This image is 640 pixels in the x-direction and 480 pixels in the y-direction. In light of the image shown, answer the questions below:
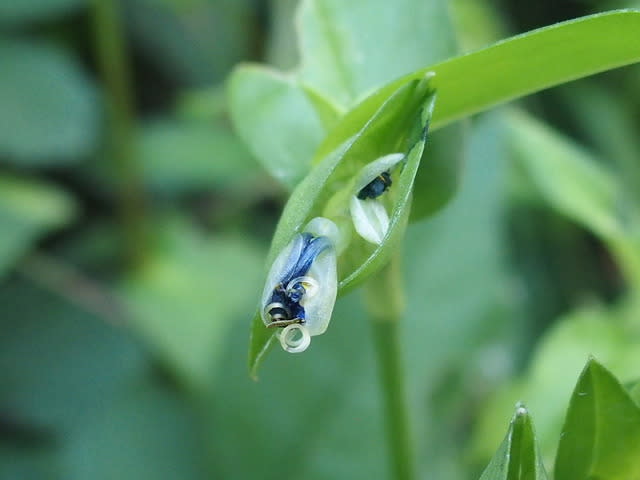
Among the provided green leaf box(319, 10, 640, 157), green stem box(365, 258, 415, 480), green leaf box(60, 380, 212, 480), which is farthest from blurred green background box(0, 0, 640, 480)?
green leaf box(319, 10, 640, 157)

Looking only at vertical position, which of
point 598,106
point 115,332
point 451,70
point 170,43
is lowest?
point 451,70

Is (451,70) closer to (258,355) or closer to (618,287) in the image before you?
(258,355)

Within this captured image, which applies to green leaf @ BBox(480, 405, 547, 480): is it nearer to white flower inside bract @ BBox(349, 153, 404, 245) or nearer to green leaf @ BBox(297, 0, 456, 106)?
white flower inside bract @ BBox(349, 153, 404, 245)

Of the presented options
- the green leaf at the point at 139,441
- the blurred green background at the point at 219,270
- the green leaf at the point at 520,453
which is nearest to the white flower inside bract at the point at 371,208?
the green leaf at the point at 520,453

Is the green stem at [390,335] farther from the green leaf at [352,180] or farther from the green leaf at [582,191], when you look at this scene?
the green leaf at [582,191]

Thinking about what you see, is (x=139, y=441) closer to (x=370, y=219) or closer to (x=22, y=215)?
(x=22, y=215)

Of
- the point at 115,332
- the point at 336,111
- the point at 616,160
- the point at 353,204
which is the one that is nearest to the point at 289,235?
the point at 353,204
